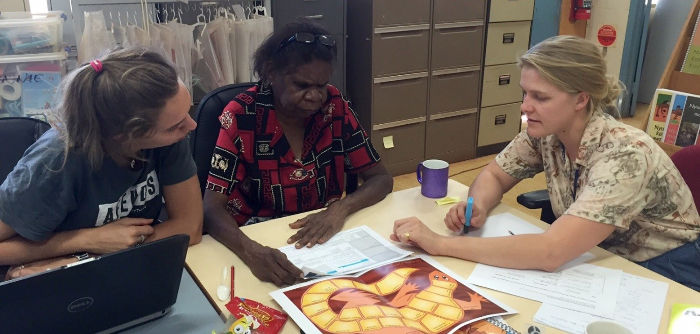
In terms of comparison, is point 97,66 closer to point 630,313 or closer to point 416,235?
point 416,235

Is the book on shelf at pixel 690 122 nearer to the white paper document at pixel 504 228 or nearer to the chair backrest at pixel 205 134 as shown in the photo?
the white paper document at pixel 504 228

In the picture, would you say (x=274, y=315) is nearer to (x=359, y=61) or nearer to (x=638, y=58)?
(x=359, y=61)

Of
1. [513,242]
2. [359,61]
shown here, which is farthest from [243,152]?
[359,61]

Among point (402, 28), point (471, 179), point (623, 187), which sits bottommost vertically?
point (471, 179)

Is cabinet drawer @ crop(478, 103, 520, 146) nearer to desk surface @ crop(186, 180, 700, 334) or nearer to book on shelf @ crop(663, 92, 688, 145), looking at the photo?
book on shelf @ crop(663, 92, 688, 145)

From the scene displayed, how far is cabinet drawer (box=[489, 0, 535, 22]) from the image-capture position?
374 centimetres

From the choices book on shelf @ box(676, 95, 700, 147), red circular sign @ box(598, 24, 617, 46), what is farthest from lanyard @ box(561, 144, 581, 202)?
red circular sign @ box(598, 24, 617, 46)

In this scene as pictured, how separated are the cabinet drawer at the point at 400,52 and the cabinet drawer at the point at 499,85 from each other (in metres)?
0.56

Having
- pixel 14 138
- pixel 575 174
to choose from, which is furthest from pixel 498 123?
pixel 14 138

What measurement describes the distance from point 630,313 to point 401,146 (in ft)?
8.86

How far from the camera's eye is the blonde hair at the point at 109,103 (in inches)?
44.3

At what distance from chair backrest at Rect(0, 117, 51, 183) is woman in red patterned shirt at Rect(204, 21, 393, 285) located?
47cm

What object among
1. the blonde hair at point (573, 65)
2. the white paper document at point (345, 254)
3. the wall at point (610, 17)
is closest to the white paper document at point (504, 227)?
the white paper document at point (345, 254)

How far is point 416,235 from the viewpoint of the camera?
1.30 meters
